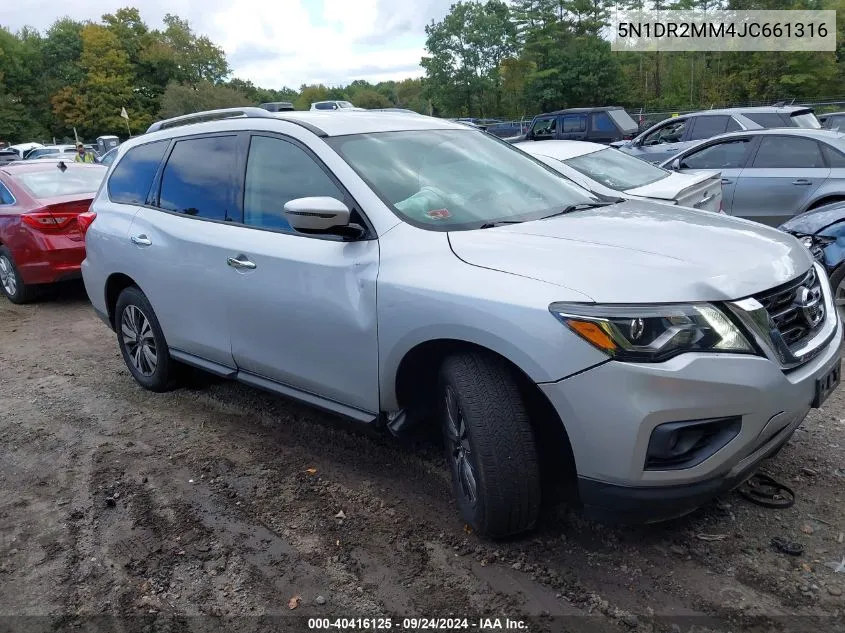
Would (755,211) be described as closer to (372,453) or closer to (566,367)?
(372,453)

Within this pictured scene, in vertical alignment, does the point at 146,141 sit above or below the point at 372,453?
above

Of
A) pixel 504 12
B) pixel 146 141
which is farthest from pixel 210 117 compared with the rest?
pixel 504 12

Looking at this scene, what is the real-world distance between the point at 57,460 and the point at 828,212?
5982 mm

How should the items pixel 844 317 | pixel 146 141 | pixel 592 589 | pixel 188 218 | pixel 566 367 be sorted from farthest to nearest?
pixel 844 317, pixel 146 141, pixel 188 218, pixel 592 589, pixel 566 367

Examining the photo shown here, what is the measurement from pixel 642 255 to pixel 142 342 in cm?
371

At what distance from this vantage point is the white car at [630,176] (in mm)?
6637

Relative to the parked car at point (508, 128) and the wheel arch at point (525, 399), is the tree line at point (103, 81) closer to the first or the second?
the parked car at point (508, 128)

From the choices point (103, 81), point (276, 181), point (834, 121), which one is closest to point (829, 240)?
point (276, 181)

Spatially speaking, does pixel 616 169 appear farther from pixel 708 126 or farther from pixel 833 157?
pixel 708 126

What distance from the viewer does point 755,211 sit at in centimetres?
848

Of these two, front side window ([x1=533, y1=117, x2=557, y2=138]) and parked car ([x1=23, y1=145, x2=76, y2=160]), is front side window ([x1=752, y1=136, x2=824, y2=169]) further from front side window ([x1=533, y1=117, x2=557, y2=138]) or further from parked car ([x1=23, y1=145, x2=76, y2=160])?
parked car ([x1=23, y1=145, x2=76, y2=160])

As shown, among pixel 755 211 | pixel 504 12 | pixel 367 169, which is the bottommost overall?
pixel 755 211

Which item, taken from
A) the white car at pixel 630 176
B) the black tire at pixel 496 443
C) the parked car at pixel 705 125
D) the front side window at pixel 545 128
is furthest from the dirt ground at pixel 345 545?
the front side window at pixel 545 128

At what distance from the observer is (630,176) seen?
7.33m
